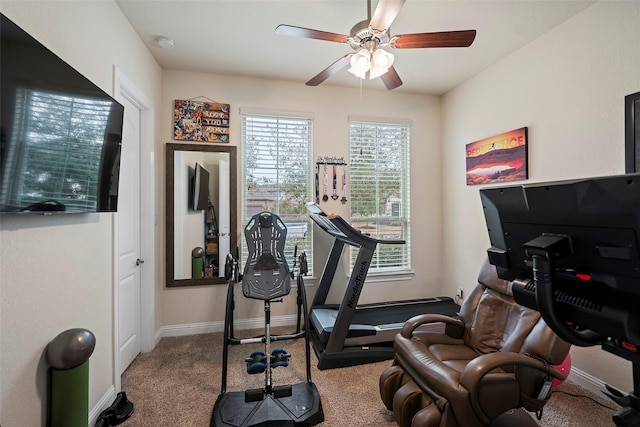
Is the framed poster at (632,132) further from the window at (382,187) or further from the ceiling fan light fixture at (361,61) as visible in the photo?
the window at (382,187)

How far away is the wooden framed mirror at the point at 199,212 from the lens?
3.05m

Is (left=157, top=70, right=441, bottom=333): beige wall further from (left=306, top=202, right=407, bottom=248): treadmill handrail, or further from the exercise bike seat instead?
(left=306, top=202, right=407, bottom=248): treadmill handrail

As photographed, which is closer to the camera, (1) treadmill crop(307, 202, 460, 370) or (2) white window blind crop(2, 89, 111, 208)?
(2) white window blind crop(2, 89, 111, 208)

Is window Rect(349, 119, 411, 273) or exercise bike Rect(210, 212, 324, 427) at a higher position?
window Rect(349, 119, 411, 273)

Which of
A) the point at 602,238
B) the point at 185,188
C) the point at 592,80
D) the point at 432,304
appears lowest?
the point at 432,304

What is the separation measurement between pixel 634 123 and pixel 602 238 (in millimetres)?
1995

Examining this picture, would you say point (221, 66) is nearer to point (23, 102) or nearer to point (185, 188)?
point (185, 188)

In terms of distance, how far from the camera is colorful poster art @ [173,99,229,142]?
3.06 m

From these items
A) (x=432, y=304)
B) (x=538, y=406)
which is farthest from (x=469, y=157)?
(x=538, y=406)

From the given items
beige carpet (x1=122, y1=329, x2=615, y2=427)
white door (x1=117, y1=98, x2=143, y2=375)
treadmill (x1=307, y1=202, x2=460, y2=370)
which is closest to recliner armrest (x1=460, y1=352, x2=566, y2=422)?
beige carpet (x1=122, y1=329, x2=615, y2=427)

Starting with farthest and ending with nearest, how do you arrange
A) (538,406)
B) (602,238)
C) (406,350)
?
(406,350), (538,406), (602,238)

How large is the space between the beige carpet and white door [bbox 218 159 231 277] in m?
0.91

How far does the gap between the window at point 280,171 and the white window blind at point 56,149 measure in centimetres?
169

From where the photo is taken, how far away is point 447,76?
10.7ft
